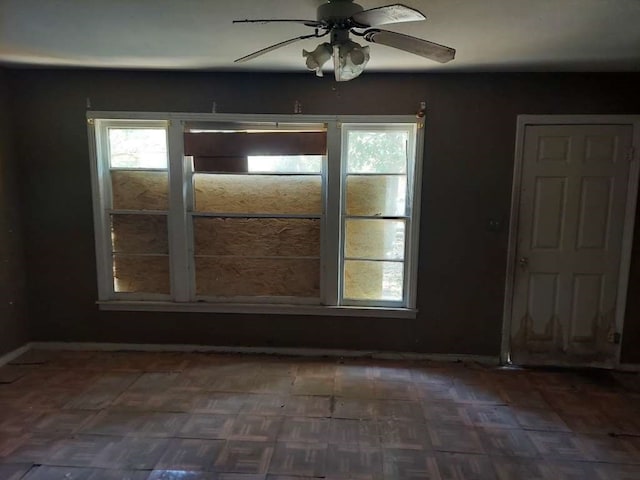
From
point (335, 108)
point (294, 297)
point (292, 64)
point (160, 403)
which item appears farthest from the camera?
point (294, 297)

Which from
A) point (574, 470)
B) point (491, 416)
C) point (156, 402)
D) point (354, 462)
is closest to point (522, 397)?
point (491, 416)

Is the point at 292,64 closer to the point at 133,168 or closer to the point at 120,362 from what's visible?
the point at 133,168

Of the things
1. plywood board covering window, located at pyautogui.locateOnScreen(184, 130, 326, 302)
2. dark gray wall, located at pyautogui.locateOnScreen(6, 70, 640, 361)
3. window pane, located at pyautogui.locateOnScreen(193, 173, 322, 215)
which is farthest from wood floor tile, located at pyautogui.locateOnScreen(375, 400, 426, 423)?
window pane, located at pyautogui.locateOnScreen(193, 173, 322, 215)

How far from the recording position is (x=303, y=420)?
8.84 feet

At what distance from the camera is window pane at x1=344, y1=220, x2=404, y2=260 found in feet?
11.6

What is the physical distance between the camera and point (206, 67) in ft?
10.5

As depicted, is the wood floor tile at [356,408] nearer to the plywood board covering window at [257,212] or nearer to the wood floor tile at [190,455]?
the wood floor tile at [190,455]

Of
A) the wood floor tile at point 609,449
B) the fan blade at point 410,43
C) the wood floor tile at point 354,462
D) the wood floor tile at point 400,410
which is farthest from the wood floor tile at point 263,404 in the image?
the fan blade at point 410,43

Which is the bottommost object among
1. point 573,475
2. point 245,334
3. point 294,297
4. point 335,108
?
point 573,475

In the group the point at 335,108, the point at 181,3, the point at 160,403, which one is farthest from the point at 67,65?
the point at 160,403

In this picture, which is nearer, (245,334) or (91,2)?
(91,2)

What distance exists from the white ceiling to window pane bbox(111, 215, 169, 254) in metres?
1.21

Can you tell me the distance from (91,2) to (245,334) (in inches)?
103

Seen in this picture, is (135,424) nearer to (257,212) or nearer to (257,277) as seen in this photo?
(257,277)
